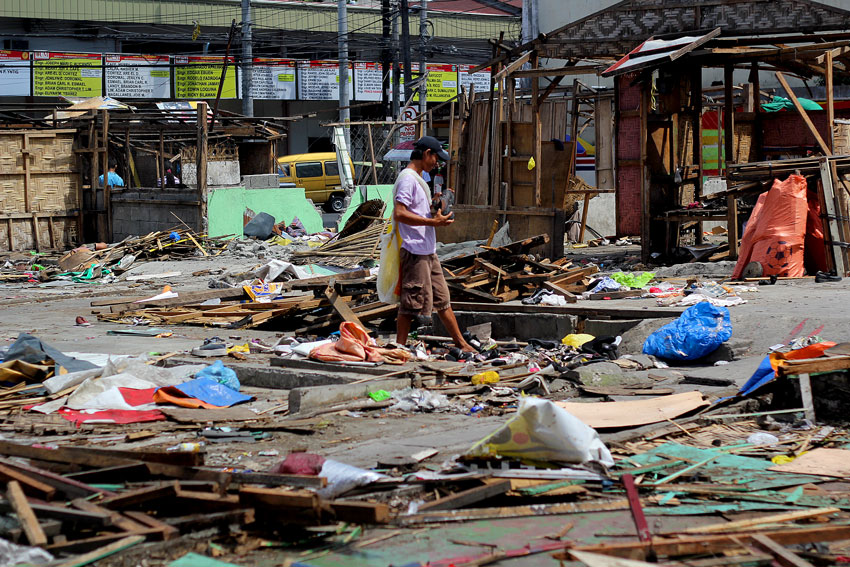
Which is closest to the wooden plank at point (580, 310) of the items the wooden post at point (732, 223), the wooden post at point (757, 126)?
the wooden post at point (732, 223)

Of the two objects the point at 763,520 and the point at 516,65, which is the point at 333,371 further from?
the point at 516,65

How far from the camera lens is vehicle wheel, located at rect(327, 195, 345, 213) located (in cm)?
3316

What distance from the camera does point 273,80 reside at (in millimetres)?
38250

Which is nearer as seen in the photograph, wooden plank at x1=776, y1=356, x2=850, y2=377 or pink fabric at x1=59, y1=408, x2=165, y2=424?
wooden plank at x1=776, y1=356, x2=850, y2=377

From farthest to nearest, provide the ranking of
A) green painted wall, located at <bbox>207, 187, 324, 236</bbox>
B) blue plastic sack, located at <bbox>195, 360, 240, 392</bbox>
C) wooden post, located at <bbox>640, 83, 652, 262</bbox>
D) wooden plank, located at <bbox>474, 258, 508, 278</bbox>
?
green painted wall, located at <bbox>207, 187, 324, 236</bbox> → wooden post, located at <bbox>640, 83, 652, 262</bbox> → wooden plank, located at <bbox>474, 258, 508, 278</bbox> → blue plastic sack, located at <bbox>195, 360, 240, 392</bbox>

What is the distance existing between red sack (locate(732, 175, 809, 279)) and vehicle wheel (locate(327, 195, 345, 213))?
22.2 metres

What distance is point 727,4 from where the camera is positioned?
1513 cm

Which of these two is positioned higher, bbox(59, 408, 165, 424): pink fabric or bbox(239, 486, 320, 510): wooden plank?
bbox(239, 486, 320, 510): wooden plank

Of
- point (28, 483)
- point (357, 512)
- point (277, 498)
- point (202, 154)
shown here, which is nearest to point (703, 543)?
point (357, 512)

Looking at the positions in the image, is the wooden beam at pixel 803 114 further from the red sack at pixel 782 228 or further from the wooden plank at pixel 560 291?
the wooden plank at pixel 560 291

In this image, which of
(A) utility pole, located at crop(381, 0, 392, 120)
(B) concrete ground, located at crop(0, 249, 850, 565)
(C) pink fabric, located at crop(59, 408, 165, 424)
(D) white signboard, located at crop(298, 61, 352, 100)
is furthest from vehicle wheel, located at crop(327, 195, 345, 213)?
(C) pink fabric, located at crop(59, 408, 165, 424)

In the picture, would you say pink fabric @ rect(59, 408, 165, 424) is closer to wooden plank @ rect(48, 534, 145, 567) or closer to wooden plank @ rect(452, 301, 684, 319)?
wooden plank @ rect(48, 534, 145, 567)

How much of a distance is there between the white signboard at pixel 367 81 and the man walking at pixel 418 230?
104 feet

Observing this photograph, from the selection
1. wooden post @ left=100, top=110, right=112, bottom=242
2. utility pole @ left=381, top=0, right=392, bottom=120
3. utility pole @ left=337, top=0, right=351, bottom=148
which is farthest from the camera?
utility pole @ left=337, top=0, right=351, bottom=148
